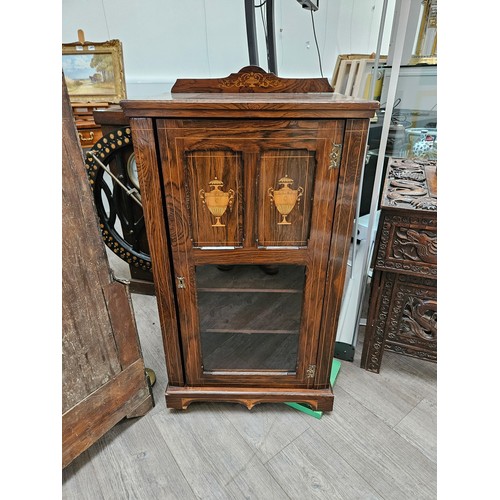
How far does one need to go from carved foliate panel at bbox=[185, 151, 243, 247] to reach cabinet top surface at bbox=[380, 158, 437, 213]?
1.66 feet

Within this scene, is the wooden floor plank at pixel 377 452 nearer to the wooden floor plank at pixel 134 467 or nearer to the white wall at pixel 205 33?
the wooden floor plank at pixel 134 467

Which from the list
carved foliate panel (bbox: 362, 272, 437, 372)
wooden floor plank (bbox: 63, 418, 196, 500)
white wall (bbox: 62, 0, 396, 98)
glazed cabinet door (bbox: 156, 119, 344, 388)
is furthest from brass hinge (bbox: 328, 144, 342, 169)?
white wall (bbox: 62, 0, 396, 98)

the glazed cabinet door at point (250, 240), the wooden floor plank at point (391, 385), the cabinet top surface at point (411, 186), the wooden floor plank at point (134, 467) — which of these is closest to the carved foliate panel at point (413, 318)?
the wooden floor plank at point (391, 385)

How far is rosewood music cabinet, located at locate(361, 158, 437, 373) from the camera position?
102 centimetres

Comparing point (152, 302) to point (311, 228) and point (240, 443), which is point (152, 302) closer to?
point (240, 443)

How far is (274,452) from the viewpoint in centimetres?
103

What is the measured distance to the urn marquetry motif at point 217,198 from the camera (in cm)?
81

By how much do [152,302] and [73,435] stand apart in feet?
2.89

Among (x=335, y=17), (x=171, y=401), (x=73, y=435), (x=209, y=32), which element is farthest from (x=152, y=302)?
(x=335, y=17)

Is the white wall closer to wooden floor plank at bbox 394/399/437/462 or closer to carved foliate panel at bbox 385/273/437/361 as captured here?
carved foliate panel at bbox 385/273/437/361

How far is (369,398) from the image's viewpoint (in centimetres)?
121

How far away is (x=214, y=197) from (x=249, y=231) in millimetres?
131

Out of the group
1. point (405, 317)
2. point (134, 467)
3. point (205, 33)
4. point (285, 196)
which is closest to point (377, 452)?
point (405, 317)

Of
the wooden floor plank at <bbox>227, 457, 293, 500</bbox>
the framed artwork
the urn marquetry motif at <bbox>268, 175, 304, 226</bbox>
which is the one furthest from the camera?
the framed artwork
